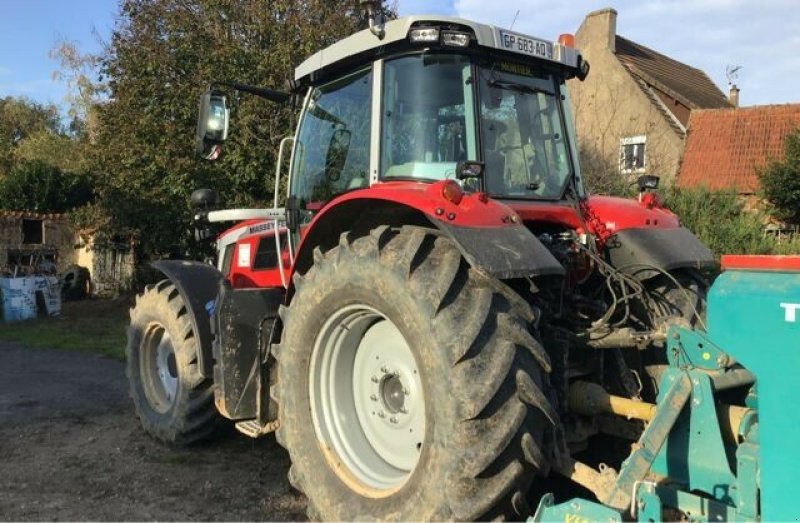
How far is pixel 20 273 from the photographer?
17672 mm

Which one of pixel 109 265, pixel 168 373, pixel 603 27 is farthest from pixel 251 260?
pixel 603 27

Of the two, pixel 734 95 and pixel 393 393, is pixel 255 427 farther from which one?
pixel 734 95

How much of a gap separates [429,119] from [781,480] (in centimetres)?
231

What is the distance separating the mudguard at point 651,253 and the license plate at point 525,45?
3.61ft

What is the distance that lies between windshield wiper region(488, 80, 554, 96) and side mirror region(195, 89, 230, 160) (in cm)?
175

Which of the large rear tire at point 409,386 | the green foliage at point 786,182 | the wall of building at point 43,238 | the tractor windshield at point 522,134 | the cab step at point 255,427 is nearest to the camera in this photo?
the large rear tire at point 409,386

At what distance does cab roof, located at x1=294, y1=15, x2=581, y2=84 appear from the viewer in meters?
3.65

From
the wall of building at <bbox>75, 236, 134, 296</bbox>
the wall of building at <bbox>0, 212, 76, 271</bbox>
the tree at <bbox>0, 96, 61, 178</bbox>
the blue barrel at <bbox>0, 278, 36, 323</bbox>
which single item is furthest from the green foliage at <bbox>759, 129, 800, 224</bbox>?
the tree at <bbox>0, 96, 61, 178</bbox>

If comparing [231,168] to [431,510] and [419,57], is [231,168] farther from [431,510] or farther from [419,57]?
[431,510]

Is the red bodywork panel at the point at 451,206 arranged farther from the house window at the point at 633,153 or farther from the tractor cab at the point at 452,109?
the house window at the point at 633,153

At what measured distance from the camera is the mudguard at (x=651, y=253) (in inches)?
151

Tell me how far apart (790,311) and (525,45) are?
2232 millimetres

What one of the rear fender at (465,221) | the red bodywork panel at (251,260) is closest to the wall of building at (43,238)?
the red bodywork panel at (251,260)

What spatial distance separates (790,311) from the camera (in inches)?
87.8
